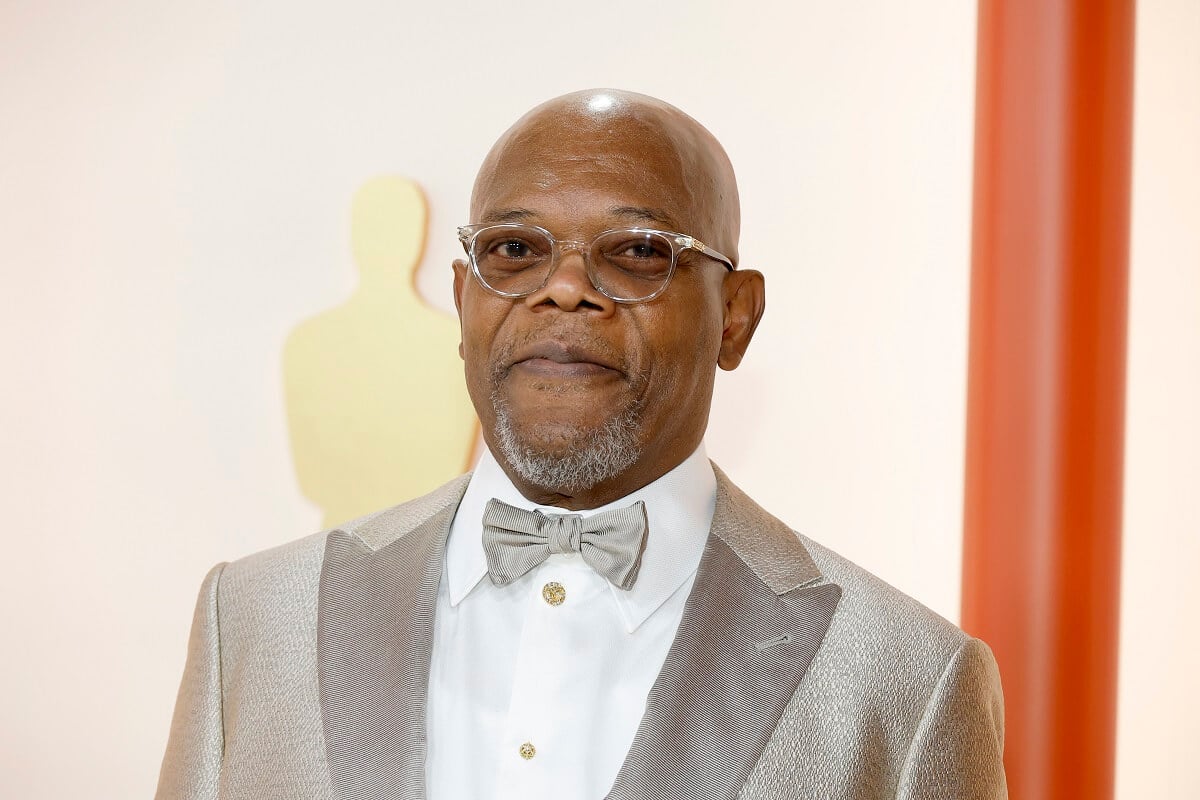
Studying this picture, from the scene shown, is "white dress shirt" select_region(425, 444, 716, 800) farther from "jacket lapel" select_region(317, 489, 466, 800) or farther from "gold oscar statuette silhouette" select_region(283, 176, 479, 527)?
"gold oscar statuette silhouette" select_region(283, 176, 479, 527)

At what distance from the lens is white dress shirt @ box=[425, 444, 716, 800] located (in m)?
1.48

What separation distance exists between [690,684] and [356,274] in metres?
1.62

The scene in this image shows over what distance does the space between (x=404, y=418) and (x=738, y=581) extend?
4.28 feet

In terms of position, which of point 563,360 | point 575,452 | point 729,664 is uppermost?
point 563,360

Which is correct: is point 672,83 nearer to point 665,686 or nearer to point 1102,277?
point 1102,277

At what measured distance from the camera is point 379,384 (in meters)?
2.74

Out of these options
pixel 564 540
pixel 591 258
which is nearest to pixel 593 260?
pixel 591 258

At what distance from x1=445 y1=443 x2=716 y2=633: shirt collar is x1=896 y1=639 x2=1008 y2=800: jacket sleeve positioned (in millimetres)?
339

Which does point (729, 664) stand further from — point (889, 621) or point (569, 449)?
point (569, 449)

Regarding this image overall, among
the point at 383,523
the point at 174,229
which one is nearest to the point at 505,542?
the point at 383,523

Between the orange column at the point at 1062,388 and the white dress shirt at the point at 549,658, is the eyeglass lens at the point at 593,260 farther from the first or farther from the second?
the orange column at the point at 1062,388

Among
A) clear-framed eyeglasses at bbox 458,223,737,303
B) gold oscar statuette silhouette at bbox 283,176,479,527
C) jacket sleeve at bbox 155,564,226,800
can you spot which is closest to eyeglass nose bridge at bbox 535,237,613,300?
clear-framed eyeglasses at bbox 458,223,737,303

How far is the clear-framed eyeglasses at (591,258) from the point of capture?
5.13 feet

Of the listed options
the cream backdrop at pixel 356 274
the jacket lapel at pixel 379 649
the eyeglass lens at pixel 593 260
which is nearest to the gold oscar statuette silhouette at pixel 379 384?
the cream backdrop at pixel 356 274
